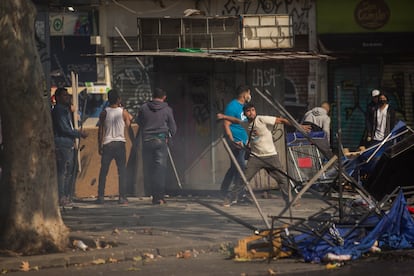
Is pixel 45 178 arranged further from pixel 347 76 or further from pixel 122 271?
pixel 347 76

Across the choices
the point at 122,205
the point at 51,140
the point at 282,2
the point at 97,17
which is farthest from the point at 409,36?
the point at 51,140

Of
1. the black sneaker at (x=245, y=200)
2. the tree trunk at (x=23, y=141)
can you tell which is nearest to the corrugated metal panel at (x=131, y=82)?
the black sneaker at (x=245, y=200)

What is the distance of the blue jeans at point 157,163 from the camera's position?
14734mm

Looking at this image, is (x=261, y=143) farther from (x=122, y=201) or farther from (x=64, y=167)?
(x=64, y=167)

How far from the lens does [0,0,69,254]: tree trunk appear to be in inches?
409

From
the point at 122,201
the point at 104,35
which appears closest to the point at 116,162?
the point at 122,201

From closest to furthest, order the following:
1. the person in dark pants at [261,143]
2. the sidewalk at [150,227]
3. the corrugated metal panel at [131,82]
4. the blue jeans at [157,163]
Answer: the sidewalk at [150,227], the person in dark pants at [261,143], the blue jeans at [157,163], the corrugated metal panel at [131,82]

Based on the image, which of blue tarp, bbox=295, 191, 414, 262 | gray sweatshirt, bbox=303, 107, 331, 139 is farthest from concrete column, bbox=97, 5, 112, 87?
blue tarp, bbox=295, 191, 414, 262

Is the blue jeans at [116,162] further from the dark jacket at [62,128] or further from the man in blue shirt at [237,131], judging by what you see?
the man in blue shirt at [237,131]

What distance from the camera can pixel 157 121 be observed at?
14.8 meters

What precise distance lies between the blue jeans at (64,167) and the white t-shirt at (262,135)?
2.80 m

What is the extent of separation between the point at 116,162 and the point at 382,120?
16.1 ft

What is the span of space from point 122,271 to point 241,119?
17.6ft

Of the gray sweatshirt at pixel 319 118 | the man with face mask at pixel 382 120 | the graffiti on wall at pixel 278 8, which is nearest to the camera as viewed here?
the man with face mask at pixel 382 120
